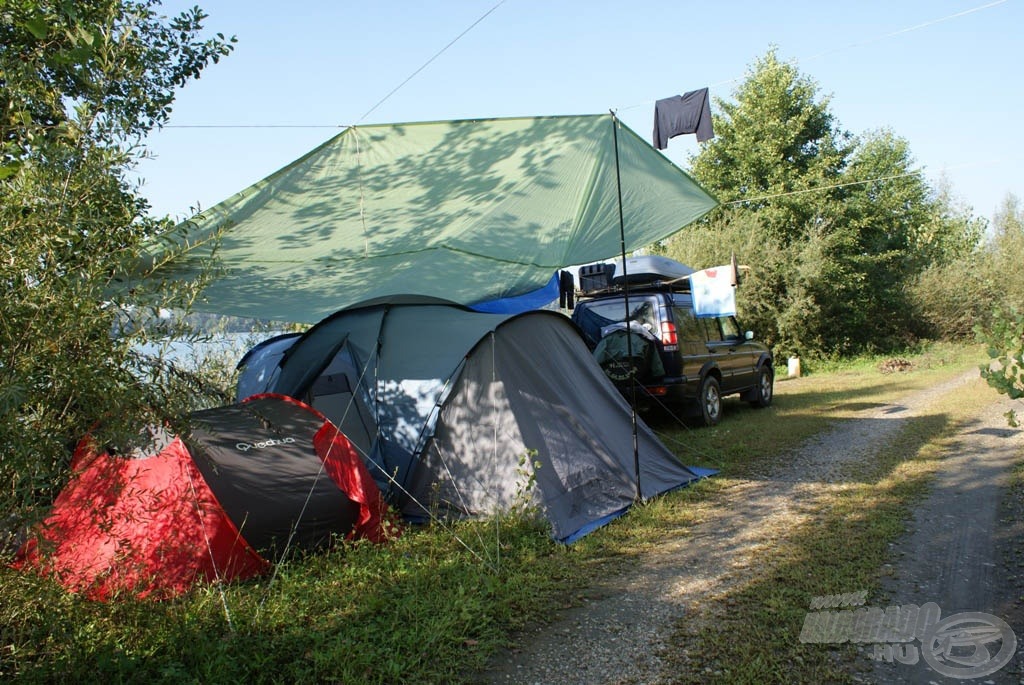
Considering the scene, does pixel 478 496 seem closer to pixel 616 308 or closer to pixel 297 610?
pixel 297 610

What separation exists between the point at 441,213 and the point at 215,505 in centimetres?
380

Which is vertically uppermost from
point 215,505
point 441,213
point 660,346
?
point 441,213

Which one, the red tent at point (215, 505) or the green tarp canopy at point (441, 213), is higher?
the green tarp canopy at point (441, 213)

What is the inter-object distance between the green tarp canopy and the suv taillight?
8.91 ft

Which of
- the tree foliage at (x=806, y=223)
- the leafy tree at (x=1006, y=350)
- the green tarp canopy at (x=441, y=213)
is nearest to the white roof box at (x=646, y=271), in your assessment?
the green tarp canopy at (x=441, y=213)

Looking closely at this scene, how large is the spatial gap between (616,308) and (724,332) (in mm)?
2508

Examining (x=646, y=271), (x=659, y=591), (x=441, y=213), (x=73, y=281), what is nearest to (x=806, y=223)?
(x=646, y=271)

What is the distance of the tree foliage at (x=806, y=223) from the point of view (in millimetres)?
22688

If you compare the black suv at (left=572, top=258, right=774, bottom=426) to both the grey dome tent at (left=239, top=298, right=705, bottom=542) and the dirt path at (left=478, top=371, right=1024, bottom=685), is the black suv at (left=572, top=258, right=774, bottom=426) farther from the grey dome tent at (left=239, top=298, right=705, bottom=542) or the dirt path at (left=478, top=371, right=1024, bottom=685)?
the grey dome tent at (left=239, top=298, right=705, bottom=542)

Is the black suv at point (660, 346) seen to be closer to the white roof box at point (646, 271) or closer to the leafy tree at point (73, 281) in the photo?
the white roof box at point (646, 271)

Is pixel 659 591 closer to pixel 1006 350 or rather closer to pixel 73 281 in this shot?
pixel 1006 350

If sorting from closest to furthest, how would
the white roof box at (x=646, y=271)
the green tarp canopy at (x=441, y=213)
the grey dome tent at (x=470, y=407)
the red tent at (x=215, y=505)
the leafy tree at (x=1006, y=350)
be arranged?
the red tent at (x=215, y=505)
the leafy tree at (x=1006, y=350)
the grey dome tent at (x=470, y=407)
the green tarp canopy at (x=441, y=213)
the white roof box at (x=646, y=271)

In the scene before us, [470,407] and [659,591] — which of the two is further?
[470,407]

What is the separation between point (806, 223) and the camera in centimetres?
2450
